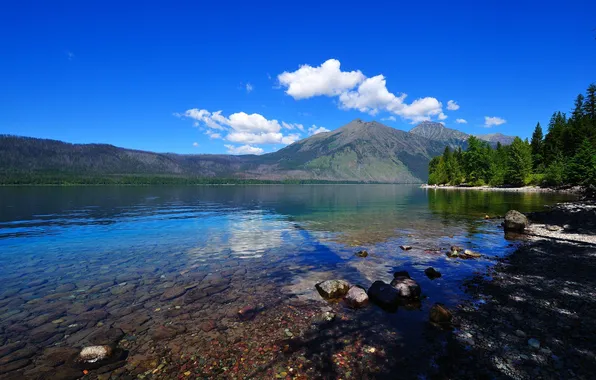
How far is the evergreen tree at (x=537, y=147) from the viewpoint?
132500 millimetres

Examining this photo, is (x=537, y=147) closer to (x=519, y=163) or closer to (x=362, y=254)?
(x=519, y=163)

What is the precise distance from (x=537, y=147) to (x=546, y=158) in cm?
1333

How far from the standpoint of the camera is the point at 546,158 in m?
129

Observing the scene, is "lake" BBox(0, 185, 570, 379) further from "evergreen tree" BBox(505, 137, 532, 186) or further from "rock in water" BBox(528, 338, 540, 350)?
"evergreen tree" BBox(505, 137, 532, 186)

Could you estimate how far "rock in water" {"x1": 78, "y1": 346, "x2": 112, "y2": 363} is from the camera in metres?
10.3

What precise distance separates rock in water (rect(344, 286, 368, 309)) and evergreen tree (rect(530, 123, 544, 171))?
155815mm

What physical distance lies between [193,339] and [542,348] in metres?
13.2

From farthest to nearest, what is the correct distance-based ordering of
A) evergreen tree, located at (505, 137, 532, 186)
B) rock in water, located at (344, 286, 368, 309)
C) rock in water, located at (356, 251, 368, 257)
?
evergreen tree, located at (505, 137, 532, 186) → rock in water, located at (356, 251, 368, 257) → rock in water, located at (344, 286, 368, 309)

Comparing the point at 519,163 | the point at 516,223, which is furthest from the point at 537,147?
the point at 516,223

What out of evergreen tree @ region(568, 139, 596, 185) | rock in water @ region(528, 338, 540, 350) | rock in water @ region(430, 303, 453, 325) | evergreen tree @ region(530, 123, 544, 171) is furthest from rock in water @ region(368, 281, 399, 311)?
evergreen tree @ region(530, 123, 544, 171)

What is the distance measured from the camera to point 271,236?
35000 millimetres

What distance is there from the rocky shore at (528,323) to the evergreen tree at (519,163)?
5179 inches

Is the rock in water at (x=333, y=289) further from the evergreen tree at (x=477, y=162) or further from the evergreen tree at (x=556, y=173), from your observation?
the evergreen tree at (x=477, y=162)

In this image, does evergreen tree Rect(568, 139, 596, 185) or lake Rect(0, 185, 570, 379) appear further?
evergreen tree Rect(568, 139, 596, 185)
